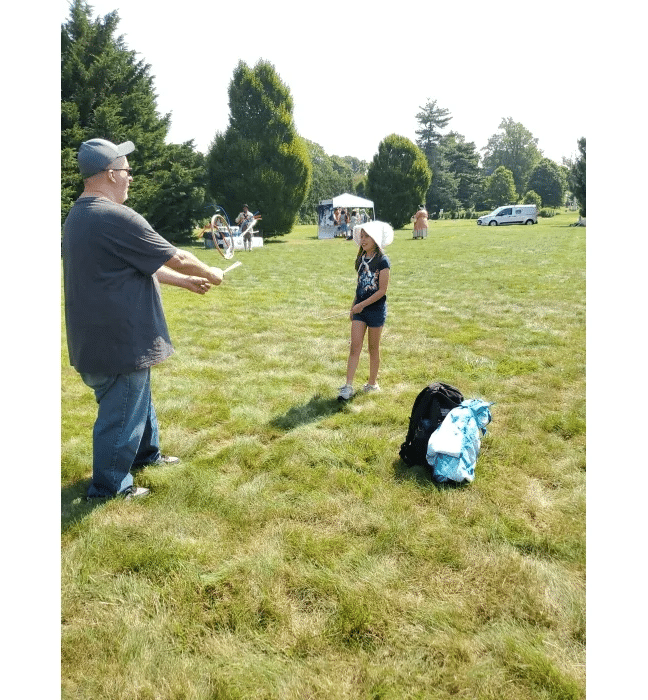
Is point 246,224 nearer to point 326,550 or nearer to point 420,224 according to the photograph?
point 420,224

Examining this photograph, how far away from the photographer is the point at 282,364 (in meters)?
6.64

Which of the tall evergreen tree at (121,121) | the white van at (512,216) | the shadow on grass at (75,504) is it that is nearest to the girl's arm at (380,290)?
the shadow on grass at (75,504)

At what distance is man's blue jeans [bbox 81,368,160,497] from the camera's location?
3.43m

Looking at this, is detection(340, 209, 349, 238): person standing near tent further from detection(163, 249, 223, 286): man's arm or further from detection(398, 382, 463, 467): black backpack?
detection(163, 249, 223, 286): man's arm

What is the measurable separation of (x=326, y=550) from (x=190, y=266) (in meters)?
1.94

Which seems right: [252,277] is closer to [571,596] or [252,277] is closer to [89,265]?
[89,265]

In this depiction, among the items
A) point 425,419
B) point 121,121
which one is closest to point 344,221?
point 121,121

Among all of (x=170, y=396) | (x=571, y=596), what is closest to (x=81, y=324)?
(x=170, y=396)

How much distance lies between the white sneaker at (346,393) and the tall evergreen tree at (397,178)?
120 ft

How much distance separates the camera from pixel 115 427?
3449 mm

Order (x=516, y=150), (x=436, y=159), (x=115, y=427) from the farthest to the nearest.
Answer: (x=516, y=150), (x=436, y=159), (x=115, y=427)

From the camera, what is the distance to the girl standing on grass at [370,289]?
5.07 metres

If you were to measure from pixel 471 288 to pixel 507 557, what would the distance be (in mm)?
9930

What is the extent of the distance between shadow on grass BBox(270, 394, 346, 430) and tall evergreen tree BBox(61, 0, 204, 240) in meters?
18.4
